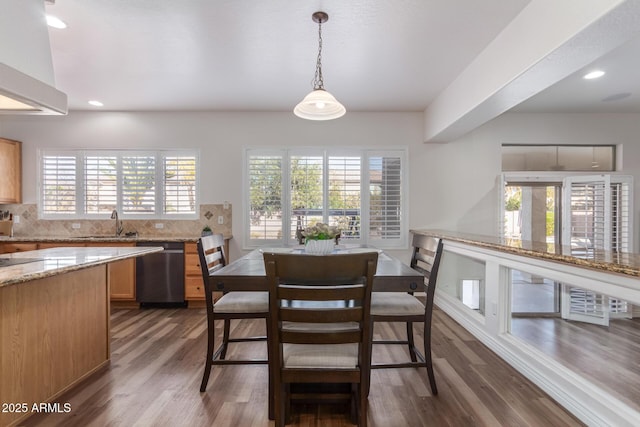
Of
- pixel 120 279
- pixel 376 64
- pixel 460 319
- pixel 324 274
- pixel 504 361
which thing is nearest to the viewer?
pixel 324 274

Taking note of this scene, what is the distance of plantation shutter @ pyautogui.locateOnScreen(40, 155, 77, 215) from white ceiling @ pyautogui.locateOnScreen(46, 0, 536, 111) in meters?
1.02

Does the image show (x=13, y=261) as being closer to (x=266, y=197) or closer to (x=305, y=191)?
(x=266, y=197)

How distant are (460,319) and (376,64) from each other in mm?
2761

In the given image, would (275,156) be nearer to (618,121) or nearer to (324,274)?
(324,274)

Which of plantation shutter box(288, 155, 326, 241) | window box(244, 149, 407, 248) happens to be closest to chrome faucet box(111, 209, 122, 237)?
window box(244, 149, 407, 248)

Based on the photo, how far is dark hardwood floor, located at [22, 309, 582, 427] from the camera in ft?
5.99

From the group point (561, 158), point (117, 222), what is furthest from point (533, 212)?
point (117, 222)

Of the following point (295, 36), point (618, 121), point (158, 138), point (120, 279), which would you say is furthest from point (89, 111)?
point (618, 121)

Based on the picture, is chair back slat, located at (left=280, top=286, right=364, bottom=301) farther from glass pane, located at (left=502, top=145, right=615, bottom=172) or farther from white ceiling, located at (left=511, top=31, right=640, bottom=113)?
glass pane, located at (left=502, top=145, right=615, bottom=172)

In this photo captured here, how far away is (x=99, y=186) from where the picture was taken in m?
4.49

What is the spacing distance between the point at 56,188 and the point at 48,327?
3393mm

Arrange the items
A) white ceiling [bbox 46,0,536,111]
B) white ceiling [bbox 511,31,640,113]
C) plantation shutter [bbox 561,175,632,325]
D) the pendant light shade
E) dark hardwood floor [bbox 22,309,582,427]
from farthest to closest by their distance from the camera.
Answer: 1. plantation shutter [bbox 561,175,632,325]
2. white ceiling [bbox 511,31,640,113]
3. the pendant light shade
4. white ceiling [bbox 46,0,536,111]
5. dark hardwood floor [bbox 22,309,582,427]

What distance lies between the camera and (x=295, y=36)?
257 centimetres

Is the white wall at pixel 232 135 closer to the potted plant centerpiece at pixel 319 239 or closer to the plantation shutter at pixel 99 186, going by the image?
the plantation shutter at pixel 99 186
